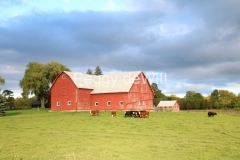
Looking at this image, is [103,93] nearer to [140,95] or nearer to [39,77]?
[140,95]

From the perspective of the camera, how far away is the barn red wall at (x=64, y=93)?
152ft

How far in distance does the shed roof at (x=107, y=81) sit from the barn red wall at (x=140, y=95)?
1.21m

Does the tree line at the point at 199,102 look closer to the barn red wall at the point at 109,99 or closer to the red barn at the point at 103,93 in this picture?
the red barn at the point at 103,93

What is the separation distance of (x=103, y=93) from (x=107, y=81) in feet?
12.7

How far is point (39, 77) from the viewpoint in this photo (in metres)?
61.3

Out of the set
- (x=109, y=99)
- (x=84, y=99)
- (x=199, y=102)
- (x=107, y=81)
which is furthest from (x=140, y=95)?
(x=199, y=102)

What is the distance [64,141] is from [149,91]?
37.4m

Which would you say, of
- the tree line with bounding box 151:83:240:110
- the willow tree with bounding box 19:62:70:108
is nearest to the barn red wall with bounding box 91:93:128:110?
the willow tree with bounding box 19:62:70:108

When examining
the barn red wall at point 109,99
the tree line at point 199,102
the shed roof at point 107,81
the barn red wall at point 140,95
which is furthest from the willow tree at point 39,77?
the tree line at point 199,102

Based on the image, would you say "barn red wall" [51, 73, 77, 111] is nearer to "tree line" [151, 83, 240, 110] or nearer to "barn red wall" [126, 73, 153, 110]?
"barn red wall" [126, 73, 153, 110]

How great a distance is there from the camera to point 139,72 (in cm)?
4650

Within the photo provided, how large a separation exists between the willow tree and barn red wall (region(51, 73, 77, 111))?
1314 centimetres

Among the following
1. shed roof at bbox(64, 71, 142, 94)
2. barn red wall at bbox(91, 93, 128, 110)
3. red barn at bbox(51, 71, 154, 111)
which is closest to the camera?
barn red wall at bbox(91, 93, 128, 110)

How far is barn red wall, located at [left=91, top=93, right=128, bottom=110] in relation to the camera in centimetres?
4325
